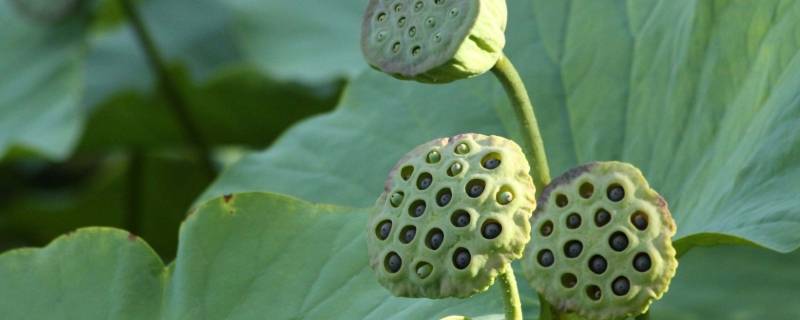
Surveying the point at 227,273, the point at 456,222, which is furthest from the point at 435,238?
the point at 227,273

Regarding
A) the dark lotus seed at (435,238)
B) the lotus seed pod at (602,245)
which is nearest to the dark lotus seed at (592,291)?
the lotus seed pod at (602,245)

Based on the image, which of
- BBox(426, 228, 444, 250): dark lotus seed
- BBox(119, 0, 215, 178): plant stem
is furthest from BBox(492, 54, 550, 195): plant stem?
BBox(119, 0, 215, 178): plant stem

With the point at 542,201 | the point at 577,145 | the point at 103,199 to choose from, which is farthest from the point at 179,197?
the point at 542,201

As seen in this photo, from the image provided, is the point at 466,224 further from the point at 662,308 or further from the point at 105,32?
the point at 105,32

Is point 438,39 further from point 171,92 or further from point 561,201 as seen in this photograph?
point 171,92

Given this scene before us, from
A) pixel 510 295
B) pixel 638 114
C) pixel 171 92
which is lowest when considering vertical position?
pixel 171 92

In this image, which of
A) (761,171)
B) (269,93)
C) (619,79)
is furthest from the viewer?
(269,93)
